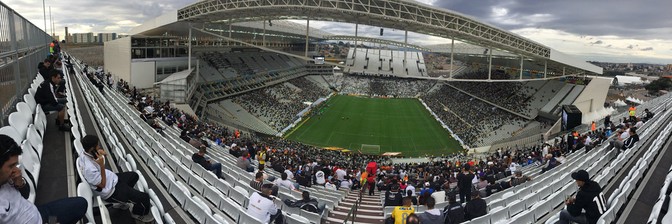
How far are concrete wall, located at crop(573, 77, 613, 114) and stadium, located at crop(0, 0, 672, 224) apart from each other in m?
0.13

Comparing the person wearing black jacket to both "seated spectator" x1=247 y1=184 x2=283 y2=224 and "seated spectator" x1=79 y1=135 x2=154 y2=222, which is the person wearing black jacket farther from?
"seated spectator" x1=79 y1=135 x2=154 y2=222

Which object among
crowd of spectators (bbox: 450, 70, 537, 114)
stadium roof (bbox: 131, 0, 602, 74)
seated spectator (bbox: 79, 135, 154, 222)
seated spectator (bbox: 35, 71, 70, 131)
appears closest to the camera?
seated spectator (bbox: 79, 135, 154, 222)

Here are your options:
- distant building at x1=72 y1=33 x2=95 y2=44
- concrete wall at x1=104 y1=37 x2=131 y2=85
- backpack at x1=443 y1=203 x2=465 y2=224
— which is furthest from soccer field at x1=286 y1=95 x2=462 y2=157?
distant building at x1=72 y1=33 x2=95 y2=44

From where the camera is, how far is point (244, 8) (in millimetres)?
25438

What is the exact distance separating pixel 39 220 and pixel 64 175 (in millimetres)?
2217

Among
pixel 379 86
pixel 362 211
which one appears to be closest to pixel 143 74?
pixel 362 211

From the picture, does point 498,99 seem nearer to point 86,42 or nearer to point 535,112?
point 535,112

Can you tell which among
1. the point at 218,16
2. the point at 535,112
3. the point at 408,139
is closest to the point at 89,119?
the point at 218,16

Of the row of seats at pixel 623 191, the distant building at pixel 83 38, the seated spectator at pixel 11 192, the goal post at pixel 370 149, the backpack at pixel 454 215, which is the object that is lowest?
the goal post at pixel 370 149

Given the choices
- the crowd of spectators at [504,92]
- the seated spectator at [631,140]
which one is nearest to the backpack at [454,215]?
the seated spectator at [631,140]

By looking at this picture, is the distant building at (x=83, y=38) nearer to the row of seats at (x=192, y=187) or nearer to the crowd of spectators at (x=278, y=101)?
the crowd of spectators at (x=278, y=101)

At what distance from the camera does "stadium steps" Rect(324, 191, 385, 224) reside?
7359 millimetres

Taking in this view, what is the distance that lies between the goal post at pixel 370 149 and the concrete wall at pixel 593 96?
1747cm

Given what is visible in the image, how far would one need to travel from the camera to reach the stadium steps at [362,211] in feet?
24.1
